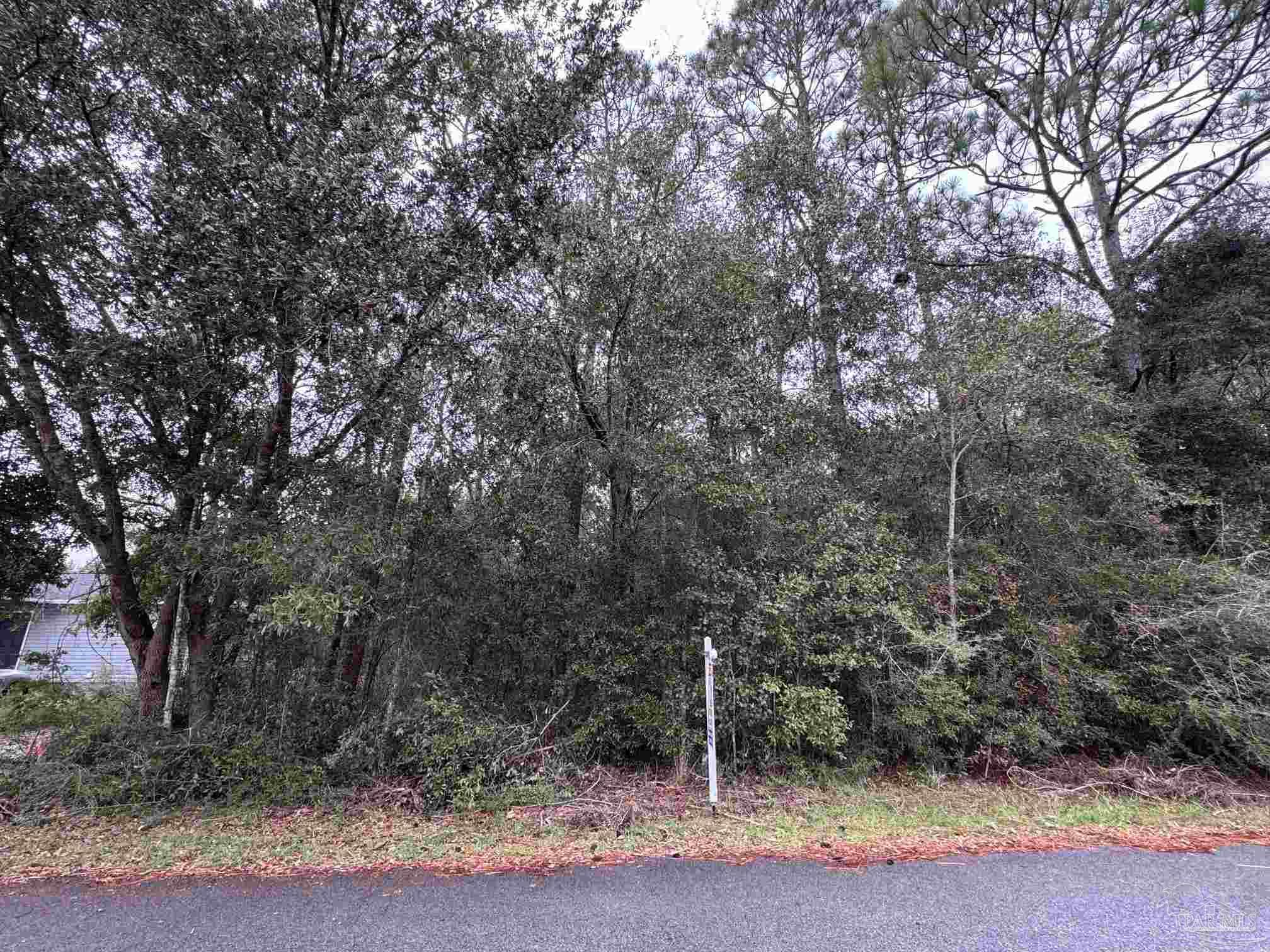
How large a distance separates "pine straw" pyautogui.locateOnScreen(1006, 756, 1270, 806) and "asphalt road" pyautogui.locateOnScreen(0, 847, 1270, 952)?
179 centimetres

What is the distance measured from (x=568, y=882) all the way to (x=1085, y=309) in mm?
11443

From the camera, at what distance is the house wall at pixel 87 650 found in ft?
19.5

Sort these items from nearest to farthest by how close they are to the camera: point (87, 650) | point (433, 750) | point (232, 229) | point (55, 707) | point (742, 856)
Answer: point (742, 856) → point (232, 229) → point (433, 750) → point (55, 707) → point (87, 650)

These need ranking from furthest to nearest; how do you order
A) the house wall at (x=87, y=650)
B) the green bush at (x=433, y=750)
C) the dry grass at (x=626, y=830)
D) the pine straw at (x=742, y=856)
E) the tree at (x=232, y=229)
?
1. the house wall at (x=87, y=650)
2. the green bush at (x=433, y=750)
3. the tree at (x=232, y=229)
4. the dry grass at (x=626, y=830)
5. the pine straw at (x=742, y=856)

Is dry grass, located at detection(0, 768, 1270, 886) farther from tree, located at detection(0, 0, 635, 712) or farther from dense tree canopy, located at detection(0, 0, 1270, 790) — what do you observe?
tree, located at detection(0, 0, 635, 712)

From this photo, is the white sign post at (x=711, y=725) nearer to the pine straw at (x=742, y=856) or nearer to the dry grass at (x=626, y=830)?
the dry grass at (x=626, y=830)

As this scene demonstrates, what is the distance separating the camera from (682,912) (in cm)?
294

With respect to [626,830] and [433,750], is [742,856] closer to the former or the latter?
[626,830]

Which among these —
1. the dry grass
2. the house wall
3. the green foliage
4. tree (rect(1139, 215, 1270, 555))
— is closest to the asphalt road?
the dry grass

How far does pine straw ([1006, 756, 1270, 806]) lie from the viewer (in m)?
5.12

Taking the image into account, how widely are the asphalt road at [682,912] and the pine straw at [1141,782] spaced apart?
1.79m

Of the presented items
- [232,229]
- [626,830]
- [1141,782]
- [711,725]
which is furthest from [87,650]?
[1141,782]

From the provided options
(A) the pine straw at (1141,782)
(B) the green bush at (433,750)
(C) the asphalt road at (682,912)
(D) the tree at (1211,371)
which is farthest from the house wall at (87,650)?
(D) the tree at (1211,371)

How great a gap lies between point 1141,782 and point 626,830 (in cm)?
501
